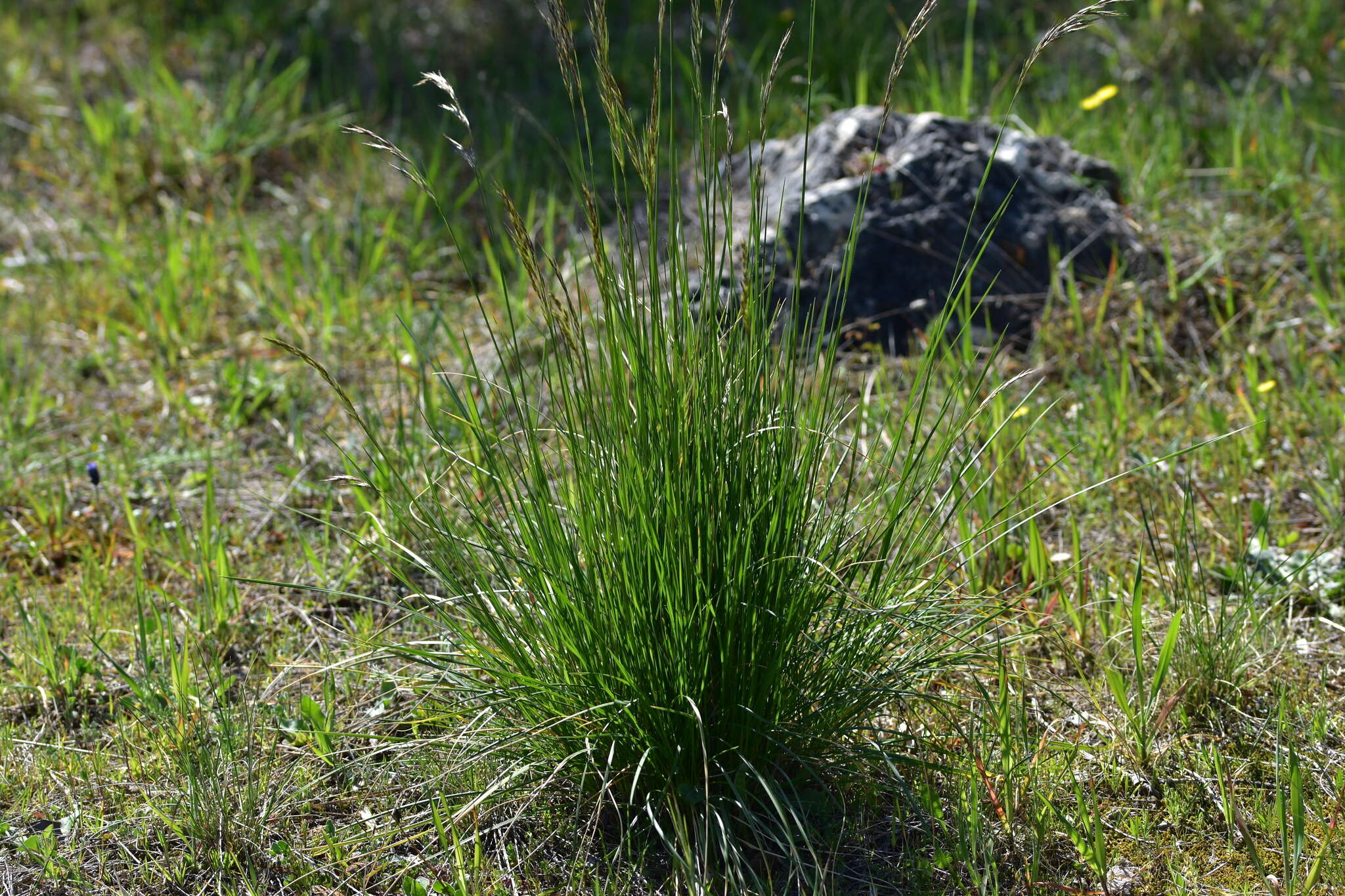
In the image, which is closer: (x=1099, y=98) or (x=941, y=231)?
(x=941, y=231)

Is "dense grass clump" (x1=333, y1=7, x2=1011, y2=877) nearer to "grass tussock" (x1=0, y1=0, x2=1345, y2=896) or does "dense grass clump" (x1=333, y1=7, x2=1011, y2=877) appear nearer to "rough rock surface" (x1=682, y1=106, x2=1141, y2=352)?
"grass tussock" (x1=0, y1=0, x2=1345, y2=896)

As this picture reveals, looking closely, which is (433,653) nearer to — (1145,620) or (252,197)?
(1145,620)

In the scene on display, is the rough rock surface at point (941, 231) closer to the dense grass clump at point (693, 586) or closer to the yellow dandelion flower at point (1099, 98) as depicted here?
the yellow dandelion flower at point (1099, 98)

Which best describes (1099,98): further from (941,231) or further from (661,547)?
(661,547)

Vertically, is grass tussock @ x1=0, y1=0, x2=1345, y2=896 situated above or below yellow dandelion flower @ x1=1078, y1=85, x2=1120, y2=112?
below

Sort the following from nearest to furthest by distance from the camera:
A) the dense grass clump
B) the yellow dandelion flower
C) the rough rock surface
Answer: the dense grass clump, the rough rock surface, the yellow dandelion flower

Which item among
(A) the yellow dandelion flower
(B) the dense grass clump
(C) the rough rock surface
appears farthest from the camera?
(A) the yellow dandelion flower

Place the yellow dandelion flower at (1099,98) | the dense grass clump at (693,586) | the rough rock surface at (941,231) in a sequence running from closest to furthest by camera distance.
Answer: the dense grass clump at (693,586) < the rough rock surface at (941,231) < the yellow dandelion flower at (1099,98)

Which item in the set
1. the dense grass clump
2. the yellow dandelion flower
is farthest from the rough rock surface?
the dense grass clump

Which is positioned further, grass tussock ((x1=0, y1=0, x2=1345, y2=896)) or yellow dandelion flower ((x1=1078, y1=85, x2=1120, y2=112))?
yellow dandelion flower ((x1=1078, y1=85, x2=1120, y2=112))

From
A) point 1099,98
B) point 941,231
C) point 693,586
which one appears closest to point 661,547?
point 693,586

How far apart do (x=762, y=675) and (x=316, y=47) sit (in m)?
4.43

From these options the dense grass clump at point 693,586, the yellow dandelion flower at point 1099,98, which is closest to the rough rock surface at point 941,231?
the yellow dandelion flower at point 1099,98

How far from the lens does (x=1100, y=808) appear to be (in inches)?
72.2
